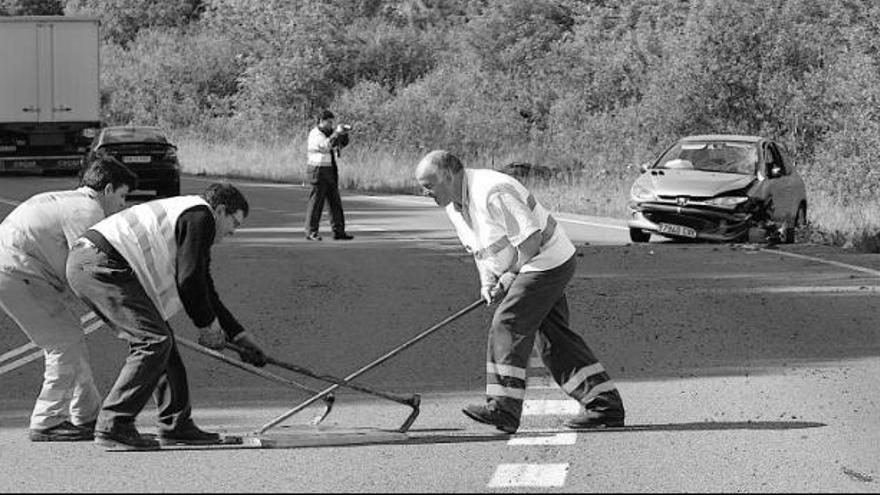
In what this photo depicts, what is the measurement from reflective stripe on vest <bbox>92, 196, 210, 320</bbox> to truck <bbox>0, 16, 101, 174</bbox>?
3175cm

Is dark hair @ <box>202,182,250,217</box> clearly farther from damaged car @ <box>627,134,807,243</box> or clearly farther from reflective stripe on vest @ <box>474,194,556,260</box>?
damaged car @ <box>627,134,807,243</box>

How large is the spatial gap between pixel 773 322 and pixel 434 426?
552 centimetres

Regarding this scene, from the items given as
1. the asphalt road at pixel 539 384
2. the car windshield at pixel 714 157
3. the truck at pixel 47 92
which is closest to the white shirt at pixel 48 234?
the asphalt road at pixel 539 384

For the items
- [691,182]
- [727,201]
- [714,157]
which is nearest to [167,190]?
[714,157]

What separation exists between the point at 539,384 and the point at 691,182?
471 inches

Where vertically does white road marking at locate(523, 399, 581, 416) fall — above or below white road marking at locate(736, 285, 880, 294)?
above

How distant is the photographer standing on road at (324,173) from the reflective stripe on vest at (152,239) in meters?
12.8

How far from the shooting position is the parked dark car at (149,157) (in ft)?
107

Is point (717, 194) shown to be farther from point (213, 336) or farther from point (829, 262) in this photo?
point (213, 336)

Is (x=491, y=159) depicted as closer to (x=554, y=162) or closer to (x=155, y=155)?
(x=554, y=162)

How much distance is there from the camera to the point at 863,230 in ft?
82.5

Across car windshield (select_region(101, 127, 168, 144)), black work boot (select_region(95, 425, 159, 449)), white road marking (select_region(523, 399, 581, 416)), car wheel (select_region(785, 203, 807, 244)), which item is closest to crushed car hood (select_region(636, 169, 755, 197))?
car wheel (select_region(785, 203, 807, 244))

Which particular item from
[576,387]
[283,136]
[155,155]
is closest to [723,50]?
[155,155]

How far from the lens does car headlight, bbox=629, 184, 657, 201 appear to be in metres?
22.8
